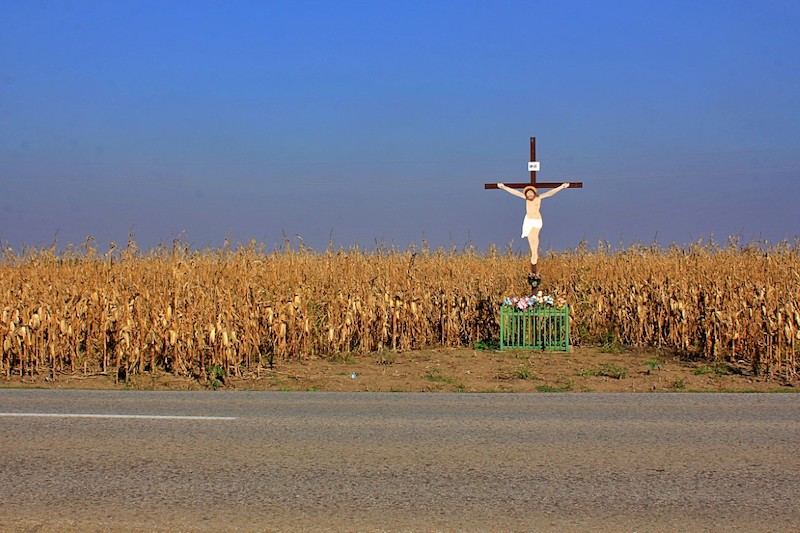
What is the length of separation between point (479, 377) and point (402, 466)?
7.34 m

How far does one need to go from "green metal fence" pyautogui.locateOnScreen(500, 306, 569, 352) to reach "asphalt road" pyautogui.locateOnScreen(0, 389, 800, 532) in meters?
6.72

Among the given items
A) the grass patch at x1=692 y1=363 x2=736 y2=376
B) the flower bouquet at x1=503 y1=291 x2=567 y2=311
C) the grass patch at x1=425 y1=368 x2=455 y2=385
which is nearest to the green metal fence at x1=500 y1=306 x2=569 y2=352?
the flower bouquet at x1=503 y1=291 x2=567 y2=311

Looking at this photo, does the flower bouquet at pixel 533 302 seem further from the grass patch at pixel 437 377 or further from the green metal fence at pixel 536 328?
the grass patch at pixel 437 377

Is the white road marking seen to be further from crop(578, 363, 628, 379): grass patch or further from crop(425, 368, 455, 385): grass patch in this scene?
crop(578, 363, 628, 379): grass patch

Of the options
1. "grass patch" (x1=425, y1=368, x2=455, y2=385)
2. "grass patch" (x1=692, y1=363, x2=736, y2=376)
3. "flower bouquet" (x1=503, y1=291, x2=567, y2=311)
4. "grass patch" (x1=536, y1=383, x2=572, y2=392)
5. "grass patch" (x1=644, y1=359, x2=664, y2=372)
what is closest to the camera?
"grass patch" (x1=536, y1=383, x2=572, y2=392)

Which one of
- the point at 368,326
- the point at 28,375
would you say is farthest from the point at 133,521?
the point at 368,326

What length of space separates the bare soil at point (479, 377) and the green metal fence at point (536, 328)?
0.53m

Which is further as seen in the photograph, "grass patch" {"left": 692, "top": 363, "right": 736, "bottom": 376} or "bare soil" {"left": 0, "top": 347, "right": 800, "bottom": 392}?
"grass patch" {"left": 692, "top": 363, "right": 736, "bottom": 376}

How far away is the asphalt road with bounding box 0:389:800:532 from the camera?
5.32 m

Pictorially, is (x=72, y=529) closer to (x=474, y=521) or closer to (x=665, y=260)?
(x=474, y=521)

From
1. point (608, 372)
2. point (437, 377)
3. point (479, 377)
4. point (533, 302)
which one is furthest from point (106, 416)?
point (533, 302)

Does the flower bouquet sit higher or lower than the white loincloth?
lower

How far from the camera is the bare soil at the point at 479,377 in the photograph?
42.0 feet

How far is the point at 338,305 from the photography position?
1703 centimetres
